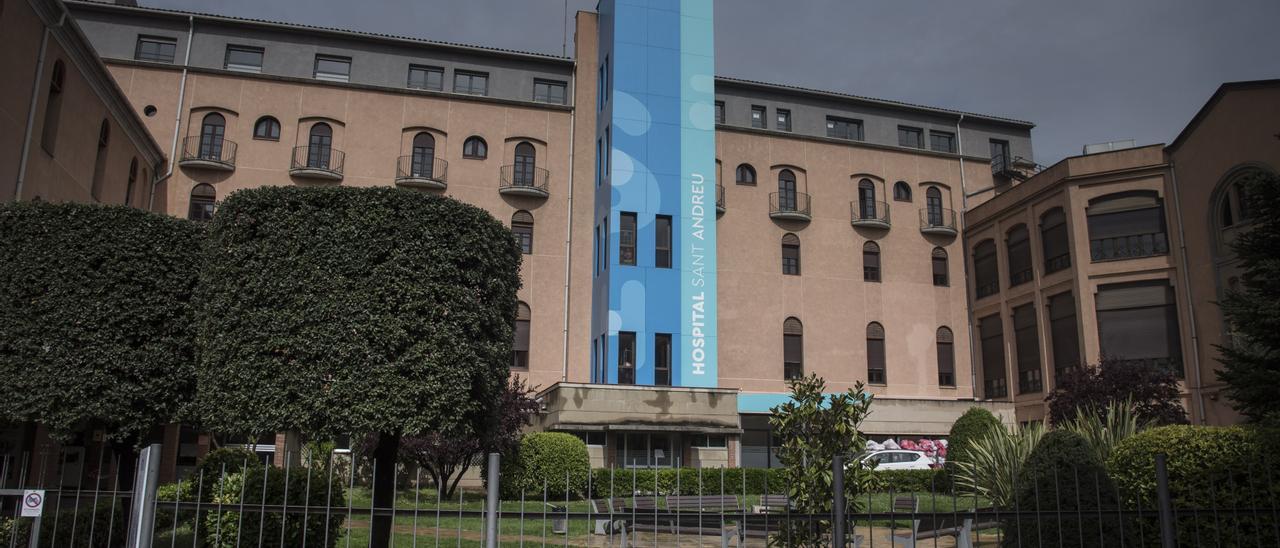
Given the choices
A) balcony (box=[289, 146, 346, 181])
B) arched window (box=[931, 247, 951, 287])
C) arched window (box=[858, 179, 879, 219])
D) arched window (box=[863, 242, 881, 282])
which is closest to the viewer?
balcony (box=[289, 146, 346, 181])

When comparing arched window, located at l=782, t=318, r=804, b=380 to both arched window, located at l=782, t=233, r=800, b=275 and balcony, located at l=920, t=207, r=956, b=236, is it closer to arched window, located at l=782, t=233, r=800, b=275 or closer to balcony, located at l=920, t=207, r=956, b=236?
arched window, located at l=782, t=233, r=800, b=275

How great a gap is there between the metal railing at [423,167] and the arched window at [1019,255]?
74.3 feet

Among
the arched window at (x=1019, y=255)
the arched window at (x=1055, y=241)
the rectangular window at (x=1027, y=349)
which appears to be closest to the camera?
the arched window at (x=1055, y=241)

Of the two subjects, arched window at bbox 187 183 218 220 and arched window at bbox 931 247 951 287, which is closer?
arched window at bbox 187 183 218 220

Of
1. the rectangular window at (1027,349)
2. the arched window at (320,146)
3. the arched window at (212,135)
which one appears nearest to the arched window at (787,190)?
the rectangular window at (1027,349)

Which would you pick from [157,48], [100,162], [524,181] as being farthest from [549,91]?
[100,162]

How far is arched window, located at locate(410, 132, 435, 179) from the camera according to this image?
32281mm

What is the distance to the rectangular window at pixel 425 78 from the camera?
33188 millimetres

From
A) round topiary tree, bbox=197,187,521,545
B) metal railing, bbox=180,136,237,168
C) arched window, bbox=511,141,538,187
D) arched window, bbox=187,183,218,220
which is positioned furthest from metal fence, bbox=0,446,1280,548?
arched window, bbox=511,141,538,187

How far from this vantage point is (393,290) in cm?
1044

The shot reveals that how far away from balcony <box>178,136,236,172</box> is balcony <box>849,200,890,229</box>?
24.1 metres

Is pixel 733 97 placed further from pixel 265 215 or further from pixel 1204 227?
pixel 265 215

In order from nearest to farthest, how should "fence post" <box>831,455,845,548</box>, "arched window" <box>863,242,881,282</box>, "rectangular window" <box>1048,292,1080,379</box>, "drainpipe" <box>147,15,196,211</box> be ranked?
"fence post" <box>831,455,845,548</box>
"drainpipe" <box>147,15,196,211</box>
"rectangular window" <box>1048,292,1080,379</box>
"arched window" <box>863,242,881,282</box>

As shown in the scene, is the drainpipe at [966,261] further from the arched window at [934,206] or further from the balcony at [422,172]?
the balcony at [422,172]
